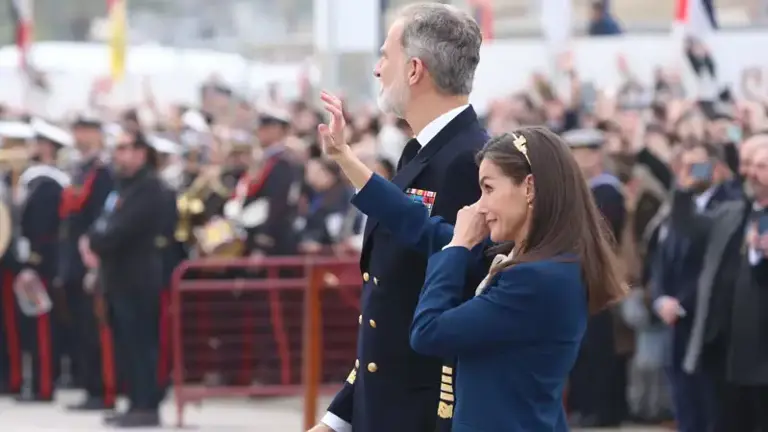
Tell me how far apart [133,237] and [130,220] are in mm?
185

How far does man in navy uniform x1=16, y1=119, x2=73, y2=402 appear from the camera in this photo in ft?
45.9

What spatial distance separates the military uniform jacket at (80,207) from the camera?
13.5 m

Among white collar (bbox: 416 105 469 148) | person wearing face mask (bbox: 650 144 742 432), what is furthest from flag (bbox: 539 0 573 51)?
white collar (bbox: 416 105 469 148)

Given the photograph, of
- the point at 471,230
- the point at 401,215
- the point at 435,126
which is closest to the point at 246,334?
the point at 435,126

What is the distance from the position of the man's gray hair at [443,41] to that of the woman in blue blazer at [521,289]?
1.21 ft

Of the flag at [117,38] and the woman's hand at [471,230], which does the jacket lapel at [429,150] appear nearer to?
the woman's hand at [471,230]

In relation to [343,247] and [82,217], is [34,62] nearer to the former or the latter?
[82,217]

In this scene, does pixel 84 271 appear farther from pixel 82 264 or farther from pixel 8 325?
pixel 8 325

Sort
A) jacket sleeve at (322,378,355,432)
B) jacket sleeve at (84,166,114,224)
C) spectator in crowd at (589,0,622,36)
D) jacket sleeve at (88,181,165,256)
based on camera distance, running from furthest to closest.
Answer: spectator in crowd at (589,0,622,36) < jacket sleeve at (84,166,114,224) < jacket sleeve at (88,181,165,256) < jacket sleeve at (322,378,355,432)

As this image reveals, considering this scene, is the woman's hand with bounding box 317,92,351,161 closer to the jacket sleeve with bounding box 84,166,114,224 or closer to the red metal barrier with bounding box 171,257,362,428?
the red metal barrier with bounding box 171,257,362,428

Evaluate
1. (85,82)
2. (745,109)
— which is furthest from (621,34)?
(85,82)

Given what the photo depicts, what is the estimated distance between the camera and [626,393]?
12227mm

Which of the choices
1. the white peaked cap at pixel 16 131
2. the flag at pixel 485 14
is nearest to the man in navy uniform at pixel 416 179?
the white peaked cap at pixel 16 131

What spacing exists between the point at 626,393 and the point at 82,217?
437cm
